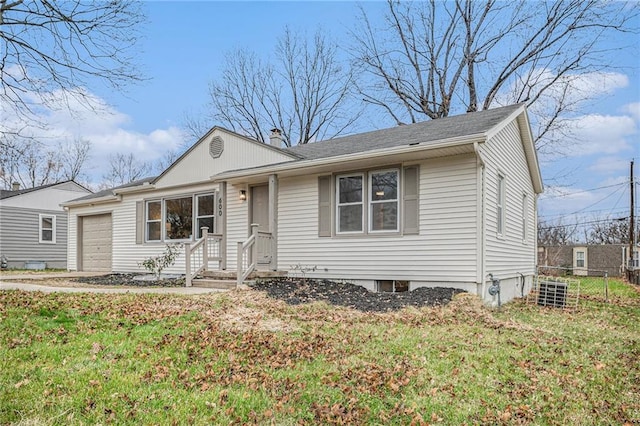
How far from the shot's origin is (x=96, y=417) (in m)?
3.04

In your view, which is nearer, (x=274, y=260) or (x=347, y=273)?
(x=347, y=273)

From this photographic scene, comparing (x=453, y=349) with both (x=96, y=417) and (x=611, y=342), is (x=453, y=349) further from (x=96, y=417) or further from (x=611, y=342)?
(x=96, y=417)

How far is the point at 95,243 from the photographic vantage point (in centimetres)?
1566

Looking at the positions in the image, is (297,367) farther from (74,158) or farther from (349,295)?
(74,158)

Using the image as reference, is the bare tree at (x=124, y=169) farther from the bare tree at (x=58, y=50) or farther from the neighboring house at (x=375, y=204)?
the bare tree at (x=58, y=50)

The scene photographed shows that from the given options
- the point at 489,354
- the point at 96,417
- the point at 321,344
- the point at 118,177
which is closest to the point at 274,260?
the point at 321,344

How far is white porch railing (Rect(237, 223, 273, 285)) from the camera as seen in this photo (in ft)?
30.6

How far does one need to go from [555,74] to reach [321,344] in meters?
19.7

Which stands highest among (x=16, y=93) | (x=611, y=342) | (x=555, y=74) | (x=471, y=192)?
(x=555, y=74)

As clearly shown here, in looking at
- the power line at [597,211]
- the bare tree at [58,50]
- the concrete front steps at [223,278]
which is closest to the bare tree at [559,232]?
the power line at [597,211]

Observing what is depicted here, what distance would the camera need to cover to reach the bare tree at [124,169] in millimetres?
35875

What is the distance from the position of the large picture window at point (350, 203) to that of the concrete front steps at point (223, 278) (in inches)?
76.1

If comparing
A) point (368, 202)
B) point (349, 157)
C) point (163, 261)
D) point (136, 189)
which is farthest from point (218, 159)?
point (368, 202)

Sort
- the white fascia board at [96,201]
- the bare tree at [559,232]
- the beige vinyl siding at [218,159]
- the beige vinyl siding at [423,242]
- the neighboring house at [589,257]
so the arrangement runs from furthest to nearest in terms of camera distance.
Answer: the bare tree at [559,232], the neighboring house at [589,257], the white fascia board at [96,201], the beige vinyl siding at [218,159], the beige vinyl siding at [423,242]
